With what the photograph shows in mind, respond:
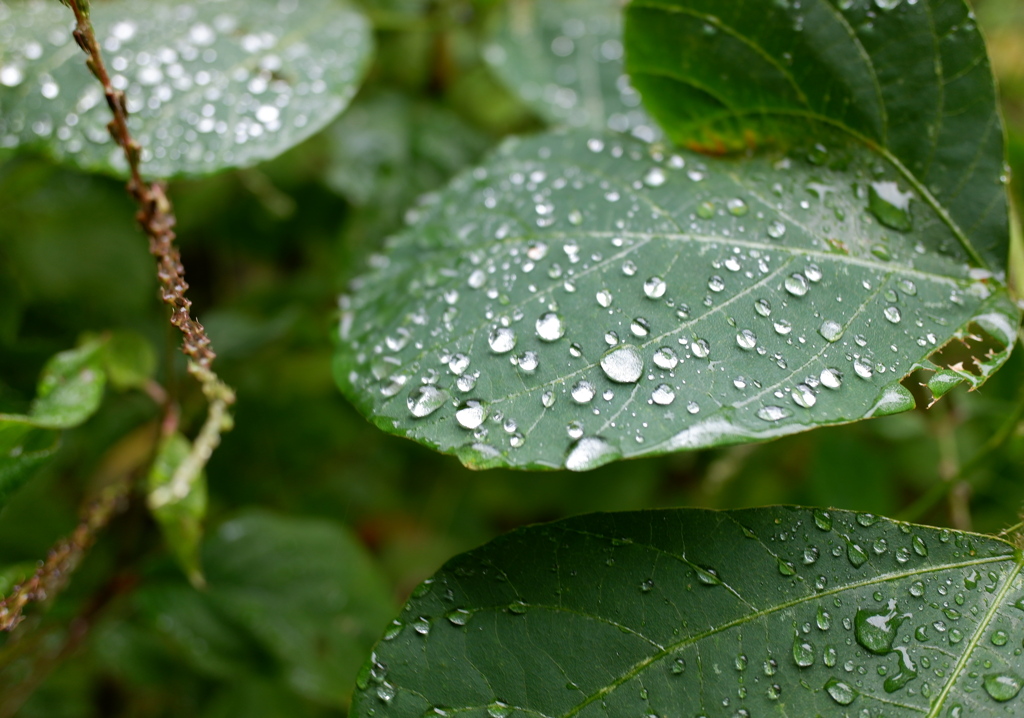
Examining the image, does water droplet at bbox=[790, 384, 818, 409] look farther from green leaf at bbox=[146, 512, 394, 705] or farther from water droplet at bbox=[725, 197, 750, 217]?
green leaf at bbox=[146, 512, 394, 705]

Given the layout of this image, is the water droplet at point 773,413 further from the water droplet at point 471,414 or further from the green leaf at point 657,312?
the water droplet at point 471,414

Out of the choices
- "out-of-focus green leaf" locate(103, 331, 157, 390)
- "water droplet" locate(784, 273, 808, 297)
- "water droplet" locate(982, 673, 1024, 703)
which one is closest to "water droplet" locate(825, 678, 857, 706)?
"water droplet" locate(982, 673, 1024, 703)

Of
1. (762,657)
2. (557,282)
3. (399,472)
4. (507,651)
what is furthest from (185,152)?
(399,472)

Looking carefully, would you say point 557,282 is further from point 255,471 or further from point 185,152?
point 255,471

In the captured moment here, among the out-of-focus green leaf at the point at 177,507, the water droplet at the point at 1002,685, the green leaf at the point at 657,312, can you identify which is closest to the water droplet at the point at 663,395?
the green leaf at the point at 657,312

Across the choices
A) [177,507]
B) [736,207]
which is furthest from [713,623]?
[177,507]
